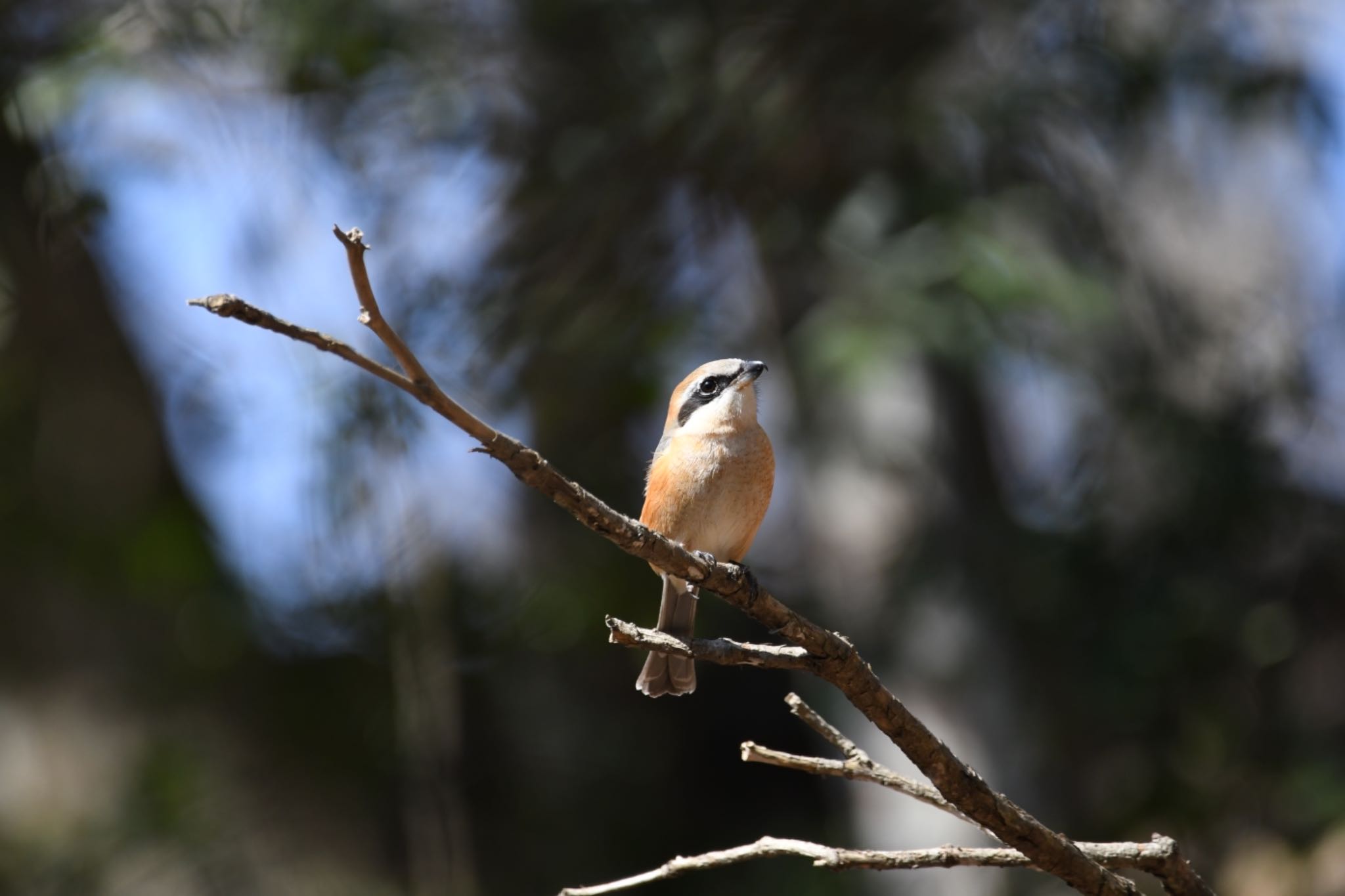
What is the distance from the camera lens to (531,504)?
8805 millimetres

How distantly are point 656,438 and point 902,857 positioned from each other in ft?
Result: 19.1

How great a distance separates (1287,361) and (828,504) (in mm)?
2889

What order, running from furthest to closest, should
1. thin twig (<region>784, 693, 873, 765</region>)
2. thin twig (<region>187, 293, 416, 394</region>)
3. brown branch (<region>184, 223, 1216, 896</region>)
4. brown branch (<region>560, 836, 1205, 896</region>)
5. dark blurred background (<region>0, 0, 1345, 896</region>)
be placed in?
dark blurred background (<region>0, 0, 1345, 896</region>) < thin twig (<region>784, 693, 873, 765</region>) < brown branch (<region>560, 836, 1205, 896</region>) < brown branch (<region>184, 223, 1216, 896</region>) < thin twig (<region>187, 293, 416, 394</region>)

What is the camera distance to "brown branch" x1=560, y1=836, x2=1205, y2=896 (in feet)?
7.46

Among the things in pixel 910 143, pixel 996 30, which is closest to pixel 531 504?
pixel 910 143

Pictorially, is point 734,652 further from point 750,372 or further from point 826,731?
point 750,372

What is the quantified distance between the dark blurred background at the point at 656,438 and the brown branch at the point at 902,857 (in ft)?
12.5

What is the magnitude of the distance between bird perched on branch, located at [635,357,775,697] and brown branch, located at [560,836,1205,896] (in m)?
1.56

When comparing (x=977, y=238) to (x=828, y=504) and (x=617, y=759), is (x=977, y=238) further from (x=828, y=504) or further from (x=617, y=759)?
(x=617, y=759)

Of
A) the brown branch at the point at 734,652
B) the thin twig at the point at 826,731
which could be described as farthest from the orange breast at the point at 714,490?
the brown branch at the point at 734,652

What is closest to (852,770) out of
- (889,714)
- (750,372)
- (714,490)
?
(889,714)

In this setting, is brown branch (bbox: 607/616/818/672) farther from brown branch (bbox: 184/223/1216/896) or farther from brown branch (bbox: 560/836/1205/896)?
brown branch (bbox: 560/836/1205/896)

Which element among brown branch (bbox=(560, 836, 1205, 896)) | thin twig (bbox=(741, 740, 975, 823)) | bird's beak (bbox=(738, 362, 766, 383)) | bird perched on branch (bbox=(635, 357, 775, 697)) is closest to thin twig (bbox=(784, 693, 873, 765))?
thin twig (bbox=(741, 740, 975, 823))

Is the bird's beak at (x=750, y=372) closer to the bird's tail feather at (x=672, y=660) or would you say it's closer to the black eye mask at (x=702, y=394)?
the black eye mask at (x=702, y=394)
